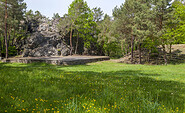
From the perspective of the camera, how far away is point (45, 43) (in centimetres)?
3931

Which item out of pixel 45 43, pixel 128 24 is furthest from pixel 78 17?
pixel 128 24

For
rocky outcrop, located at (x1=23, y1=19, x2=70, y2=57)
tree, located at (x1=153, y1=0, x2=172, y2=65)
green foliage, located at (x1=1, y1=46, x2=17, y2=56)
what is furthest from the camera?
rocky outcrop, located at (x1=23, y1=19, x2=70, y2=57)

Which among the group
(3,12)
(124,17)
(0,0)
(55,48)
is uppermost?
(0,0)

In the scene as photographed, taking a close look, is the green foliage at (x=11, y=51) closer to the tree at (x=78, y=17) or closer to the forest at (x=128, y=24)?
the forest at (x=128, y=24)

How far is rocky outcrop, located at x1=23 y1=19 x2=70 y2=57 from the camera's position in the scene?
121 ft

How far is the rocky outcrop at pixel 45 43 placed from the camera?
36844 mm

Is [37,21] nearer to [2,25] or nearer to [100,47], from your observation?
[2,25]

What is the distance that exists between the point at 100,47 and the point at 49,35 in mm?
20418

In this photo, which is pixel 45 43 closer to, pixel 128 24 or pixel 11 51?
pixel 11 51

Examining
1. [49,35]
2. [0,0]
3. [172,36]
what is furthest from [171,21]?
[0,0]

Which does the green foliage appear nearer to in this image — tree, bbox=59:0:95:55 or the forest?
the forest

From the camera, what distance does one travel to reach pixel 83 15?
3834cm

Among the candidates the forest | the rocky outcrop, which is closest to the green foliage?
the forest

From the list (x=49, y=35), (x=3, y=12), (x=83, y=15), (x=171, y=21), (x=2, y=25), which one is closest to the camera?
(x=171, y=21)
